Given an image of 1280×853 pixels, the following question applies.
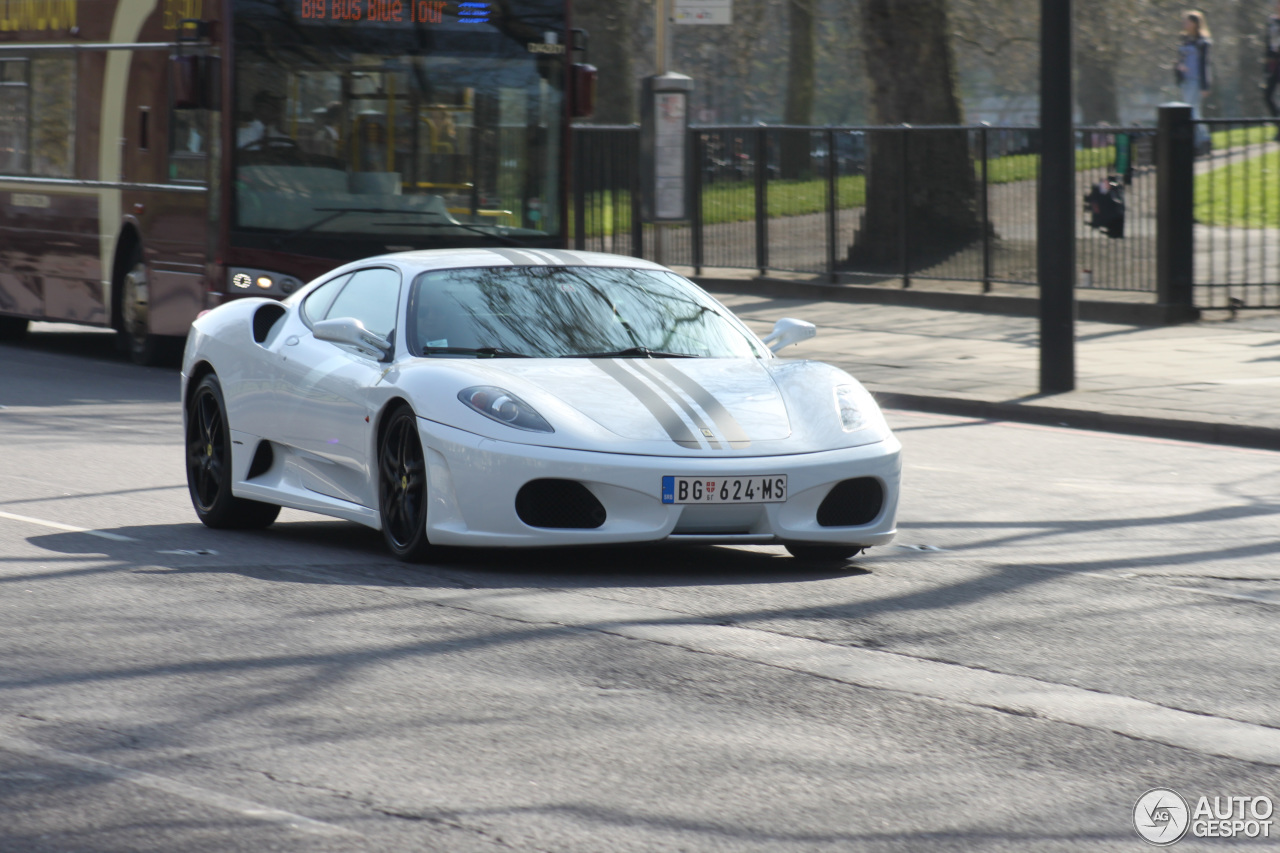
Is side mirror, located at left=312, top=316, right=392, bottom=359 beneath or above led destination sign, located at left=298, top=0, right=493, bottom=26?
beneath

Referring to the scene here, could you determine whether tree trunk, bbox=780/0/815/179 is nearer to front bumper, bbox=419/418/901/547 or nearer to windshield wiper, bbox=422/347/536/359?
windshield wiper, bbox=422/347/536/359

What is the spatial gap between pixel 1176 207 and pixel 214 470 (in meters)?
12.2

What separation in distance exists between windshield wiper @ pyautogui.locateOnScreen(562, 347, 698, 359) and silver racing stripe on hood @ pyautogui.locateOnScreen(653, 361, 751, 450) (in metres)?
0.20

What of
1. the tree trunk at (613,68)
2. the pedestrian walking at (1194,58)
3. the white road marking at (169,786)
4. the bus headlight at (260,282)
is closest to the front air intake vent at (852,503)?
the white road marking at (169,786)

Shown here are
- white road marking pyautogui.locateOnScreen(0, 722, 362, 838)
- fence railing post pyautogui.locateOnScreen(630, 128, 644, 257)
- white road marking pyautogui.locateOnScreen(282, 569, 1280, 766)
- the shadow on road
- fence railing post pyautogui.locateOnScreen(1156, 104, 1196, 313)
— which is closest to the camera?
white road marking pyautogui.locateOnScreen(0, 722, 362, 838)

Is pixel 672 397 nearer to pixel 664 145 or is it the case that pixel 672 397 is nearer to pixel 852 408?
pixel 852 408

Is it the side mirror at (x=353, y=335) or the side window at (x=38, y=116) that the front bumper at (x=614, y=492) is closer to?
the side mirror at (x=353, y=335)

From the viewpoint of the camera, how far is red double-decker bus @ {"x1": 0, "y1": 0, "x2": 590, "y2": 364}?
15094mm

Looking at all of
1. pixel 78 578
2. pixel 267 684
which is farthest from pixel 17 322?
pixel 267 684

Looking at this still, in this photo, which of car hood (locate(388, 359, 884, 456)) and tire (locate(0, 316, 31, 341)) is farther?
tire (locate(0, 316, 31, 341))

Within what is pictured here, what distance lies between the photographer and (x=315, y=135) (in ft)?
49.9

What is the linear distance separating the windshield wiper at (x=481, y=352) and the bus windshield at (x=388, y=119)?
23.9 ft

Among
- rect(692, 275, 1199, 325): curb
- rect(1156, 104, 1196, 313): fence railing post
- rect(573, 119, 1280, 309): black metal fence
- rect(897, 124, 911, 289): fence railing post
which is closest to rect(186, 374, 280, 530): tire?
rect(692, 275, 1199, 325): curb

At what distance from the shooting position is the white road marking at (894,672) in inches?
205
